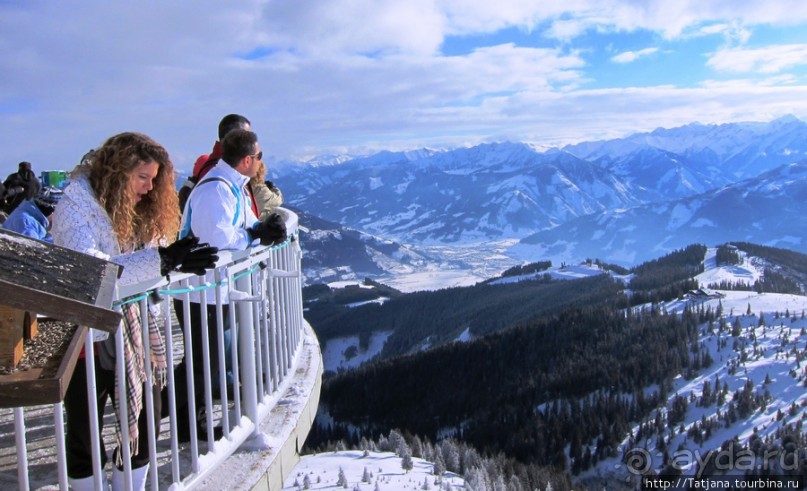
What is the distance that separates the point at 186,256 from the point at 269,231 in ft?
4.97

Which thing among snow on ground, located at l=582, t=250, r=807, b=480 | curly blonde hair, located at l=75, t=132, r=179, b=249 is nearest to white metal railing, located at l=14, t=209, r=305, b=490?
curly blonde hair, located at l=75, t=132, r=179, b=249

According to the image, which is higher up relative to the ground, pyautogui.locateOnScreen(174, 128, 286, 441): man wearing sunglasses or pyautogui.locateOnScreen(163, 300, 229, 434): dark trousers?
pyautogui.locateOnScreen(174, 128, 286, 441): man wearing sunglasses

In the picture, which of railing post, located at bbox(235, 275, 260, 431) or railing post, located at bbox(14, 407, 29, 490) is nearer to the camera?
railing post, located at bbox(14, 407, 29, 490)

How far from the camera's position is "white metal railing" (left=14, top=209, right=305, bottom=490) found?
3.59 metres

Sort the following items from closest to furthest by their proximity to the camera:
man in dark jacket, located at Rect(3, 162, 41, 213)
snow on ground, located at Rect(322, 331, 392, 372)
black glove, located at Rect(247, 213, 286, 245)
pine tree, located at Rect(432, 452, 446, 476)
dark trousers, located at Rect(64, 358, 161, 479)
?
1. dark trousers, located at Rect(64, 358, 161, 479)
2. black glove, located at Rect(247, 213, 286, 245)
3. man in dark jacket, located at Rect(3, 162, 41, 213)
4. pine tree, located at Rect(432, 452, 446, 476)
5. snow on ground, located at Rect(322, 331, 392, 372)

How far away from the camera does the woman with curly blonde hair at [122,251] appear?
3781 millimetres

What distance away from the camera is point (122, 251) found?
4.34m

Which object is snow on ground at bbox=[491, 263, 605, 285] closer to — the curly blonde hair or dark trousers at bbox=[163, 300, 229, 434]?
dark trousers at bbox=[163, 300, 229, 434]

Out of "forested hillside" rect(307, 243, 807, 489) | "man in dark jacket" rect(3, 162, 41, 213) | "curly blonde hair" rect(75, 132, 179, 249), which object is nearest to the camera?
"curly blonde hair" rect(75, 132, 179, 249)

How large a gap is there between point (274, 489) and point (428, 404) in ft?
351

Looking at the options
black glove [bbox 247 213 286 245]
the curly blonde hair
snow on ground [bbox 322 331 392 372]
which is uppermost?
the curly blonde hair

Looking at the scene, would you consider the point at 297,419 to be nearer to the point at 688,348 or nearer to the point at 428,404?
the point at 428,404

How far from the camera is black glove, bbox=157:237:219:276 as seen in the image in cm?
377

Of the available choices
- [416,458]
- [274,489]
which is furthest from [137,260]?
[416,458]
